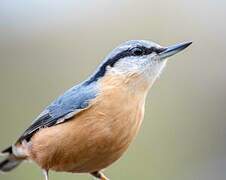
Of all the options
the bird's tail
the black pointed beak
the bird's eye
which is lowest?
the bird's tail

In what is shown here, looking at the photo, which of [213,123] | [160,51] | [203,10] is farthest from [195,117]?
[160,51]

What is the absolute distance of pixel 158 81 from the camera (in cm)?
764

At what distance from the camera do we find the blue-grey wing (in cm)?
425

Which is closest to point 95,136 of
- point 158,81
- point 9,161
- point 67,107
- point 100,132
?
point 100,132

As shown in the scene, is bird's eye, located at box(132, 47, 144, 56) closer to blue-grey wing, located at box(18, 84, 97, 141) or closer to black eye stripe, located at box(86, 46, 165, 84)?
black eye stripe, located at box(86, 46, 165, 84)

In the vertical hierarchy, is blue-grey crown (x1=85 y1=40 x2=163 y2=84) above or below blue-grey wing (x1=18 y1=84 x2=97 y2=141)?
above

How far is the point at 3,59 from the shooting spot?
867cm

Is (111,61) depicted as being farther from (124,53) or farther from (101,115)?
(101,115)

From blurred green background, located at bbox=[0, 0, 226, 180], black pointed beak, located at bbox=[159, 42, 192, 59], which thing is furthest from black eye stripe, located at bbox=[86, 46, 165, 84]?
blurred green background, located at bbox=[0, 0, 226, 180]

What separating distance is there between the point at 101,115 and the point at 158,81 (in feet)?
11.7

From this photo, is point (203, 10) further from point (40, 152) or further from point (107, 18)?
point (40, 152)

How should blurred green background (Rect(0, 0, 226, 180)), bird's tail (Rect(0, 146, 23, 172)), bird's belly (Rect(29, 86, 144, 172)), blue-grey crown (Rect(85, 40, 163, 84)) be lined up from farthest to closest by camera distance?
blurred green background (Rect(0, 0, 226, 180)) → bird's tail (Rect(0, 146, 23, 172)) → blue-grey crown (Rect(85, 40, 163, 84)) → bird's belly (Rect(29, 86, 144, 172))

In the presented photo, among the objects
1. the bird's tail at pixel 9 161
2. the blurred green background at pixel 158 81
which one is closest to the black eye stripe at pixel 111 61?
the bird's tail at pixel 9 161

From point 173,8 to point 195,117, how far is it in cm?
183
